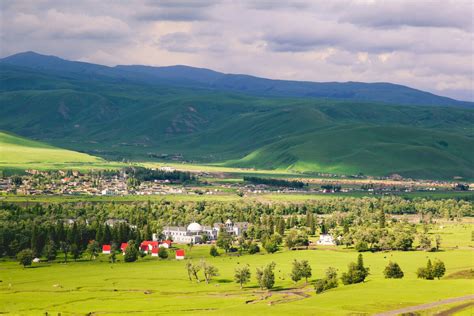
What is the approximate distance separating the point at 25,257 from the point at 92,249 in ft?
44.8

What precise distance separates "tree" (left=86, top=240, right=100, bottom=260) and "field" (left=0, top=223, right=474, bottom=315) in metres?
1.68

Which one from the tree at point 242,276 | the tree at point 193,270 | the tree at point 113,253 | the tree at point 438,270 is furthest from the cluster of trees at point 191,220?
the tree at point 438,270

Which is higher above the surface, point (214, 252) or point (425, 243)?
point (425, 243)

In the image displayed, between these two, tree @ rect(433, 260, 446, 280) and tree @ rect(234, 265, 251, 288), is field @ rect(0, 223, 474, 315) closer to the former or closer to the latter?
tree @ rect(234, 265, 251, 288)

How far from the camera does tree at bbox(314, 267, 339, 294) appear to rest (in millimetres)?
97875

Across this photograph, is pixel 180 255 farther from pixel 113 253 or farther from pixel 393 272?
pixel 393 272

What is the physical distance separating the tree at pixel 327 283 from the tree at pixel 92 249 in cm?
4513

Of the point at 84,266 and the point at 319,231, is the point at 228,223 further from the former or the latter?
the point at 84,266

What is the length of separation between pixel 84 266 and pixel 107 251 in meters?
14.4

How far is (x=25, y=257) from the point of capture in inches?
4744

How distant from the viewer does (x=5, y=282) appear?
107375 millimetres

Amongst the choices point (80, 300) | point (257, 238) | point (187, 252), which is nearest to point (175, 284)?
point (80, 300)

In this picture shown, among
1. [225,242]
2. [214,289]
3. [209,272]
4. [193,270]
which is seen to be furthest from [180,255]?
[214,289]

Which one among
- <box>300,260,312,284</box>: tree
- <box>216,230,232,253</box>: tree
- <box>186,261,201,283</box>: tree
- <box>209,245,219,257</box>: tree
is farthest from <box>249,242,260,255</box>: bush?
<box>300,260,312,284</box>: tree
